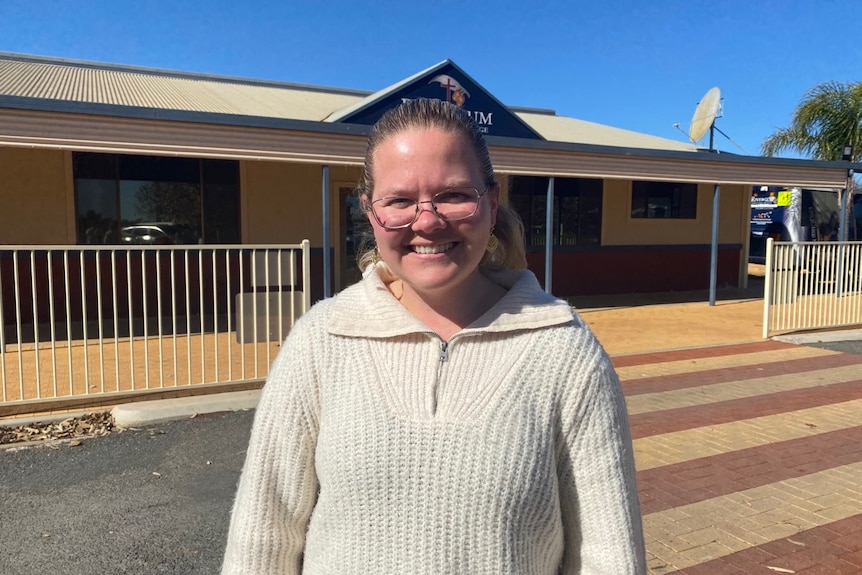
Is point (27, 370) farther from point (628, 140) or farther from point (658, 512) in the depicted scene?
point (628, 140)

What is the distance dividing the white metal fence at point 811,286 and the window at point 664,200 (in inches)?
221

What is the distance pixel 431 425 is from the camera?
4.67 feet

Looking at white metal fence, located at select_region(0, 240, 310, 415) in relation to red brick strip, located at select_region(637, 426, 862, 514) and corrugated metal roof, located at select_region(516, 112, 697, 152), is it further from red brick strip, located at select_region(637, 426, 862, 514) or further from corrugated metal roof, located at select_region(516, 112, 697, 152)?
corrugated metal roof, located at select_region(516, 112, 697, 152)

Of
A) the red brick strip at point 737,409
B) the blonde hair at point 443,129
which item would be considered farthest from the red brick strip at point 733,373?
the blonde hair at point 443,129

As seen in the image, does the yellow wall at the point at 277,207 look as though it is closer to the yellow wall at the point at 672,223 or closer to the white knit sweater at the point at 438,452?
the yellow wall at the point at 672,223

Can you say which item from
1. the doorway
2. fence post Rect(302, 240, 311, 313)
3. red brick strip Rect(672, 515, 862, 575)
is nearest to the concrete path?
red brick strip Rect(672, 515, 862, 575)

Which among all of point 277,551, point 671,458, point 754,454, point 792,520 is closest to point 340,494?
point 277,551

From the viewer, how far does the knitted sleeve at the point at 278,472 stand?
151 centimetres

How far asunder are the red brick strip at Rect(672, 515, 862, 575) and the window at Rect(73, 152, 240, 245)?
10162 millimetres

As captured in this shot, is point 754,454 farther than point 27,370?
No

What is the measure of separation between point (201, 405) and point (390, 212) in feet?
16.2

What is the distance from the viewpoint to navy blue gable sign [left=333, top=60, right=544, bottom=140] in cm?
1295

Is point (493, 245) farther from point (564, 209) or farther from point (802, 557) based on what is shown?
point (564, 209)

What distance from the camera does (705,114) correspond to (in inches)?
615
